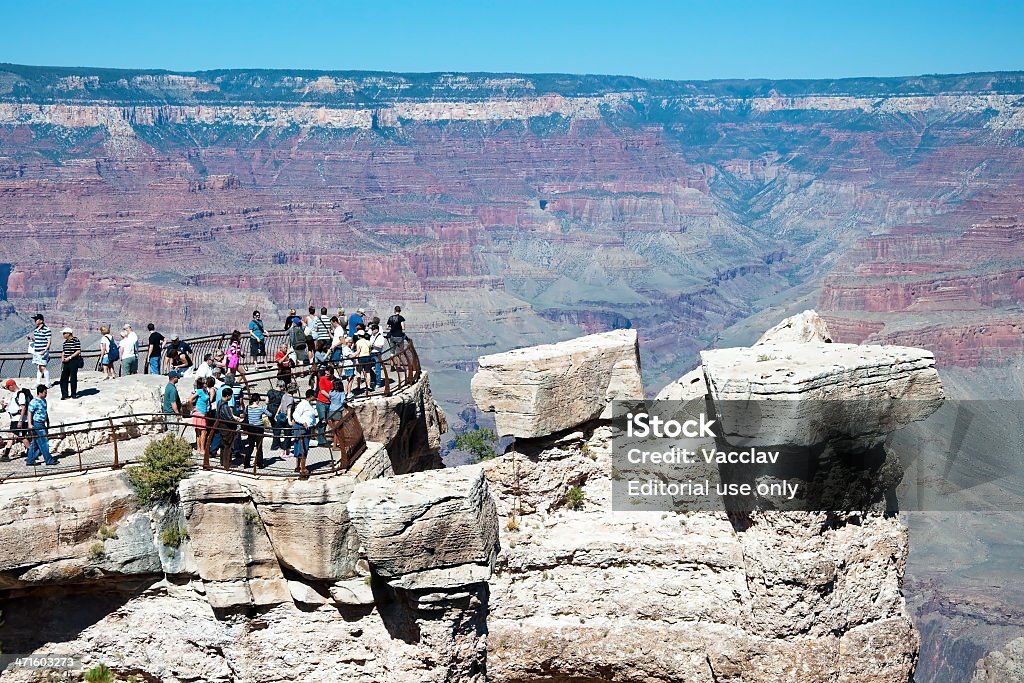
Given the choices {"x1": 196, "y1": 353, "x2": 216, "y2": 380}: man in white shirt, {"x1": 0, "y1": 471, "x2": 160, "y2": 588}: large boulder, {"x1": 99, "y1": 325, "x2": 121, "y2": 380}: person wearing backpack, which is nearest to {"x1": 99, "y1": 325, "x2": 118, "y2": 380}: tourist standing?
{"x1": 99, "y1": 325, "x2": 121, "y2": 380}: person wearing backpack

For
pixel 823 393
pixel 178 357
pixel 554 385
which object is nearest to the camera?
pixel 823 393

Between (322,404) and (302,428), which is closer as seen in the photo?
(302,428)

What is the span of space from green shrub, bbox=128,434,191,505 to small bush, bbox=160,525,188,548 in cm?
47

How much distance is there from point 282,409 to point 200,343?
710cm

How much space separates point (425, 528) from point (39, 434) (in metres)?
6.59

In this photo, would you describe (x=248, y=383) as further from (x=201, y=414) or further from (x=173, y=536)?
(x=173, y=536)

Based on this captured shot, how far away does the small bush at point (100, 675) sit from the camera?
19.2 meters

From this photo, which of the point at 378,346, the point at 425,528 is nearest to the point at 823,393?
the point at 425,528

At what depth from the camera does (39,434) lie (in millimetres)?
19797

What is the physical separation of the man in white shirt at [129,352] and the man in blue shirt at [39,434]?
209 inches

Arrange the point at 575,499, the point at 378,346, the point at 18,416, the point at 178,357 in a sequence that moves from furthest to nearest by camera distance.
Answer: the point at 178,357
the point at 378,346
the point at 18,416
the point at 575,499

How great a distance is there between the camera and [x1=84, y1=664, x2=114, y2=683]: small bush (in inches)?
757

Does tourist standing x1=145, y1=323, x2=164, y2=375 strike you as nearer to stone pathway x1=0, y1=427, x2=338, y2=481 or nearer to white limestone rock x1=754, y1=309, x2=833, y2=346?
stone pathway x1=0, y1=427, x2=338, y2=481

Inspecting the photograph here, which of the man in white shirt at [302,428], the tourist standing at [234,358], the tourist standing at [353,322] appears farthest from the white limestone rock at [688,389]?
the tourist standing at [234,358]
